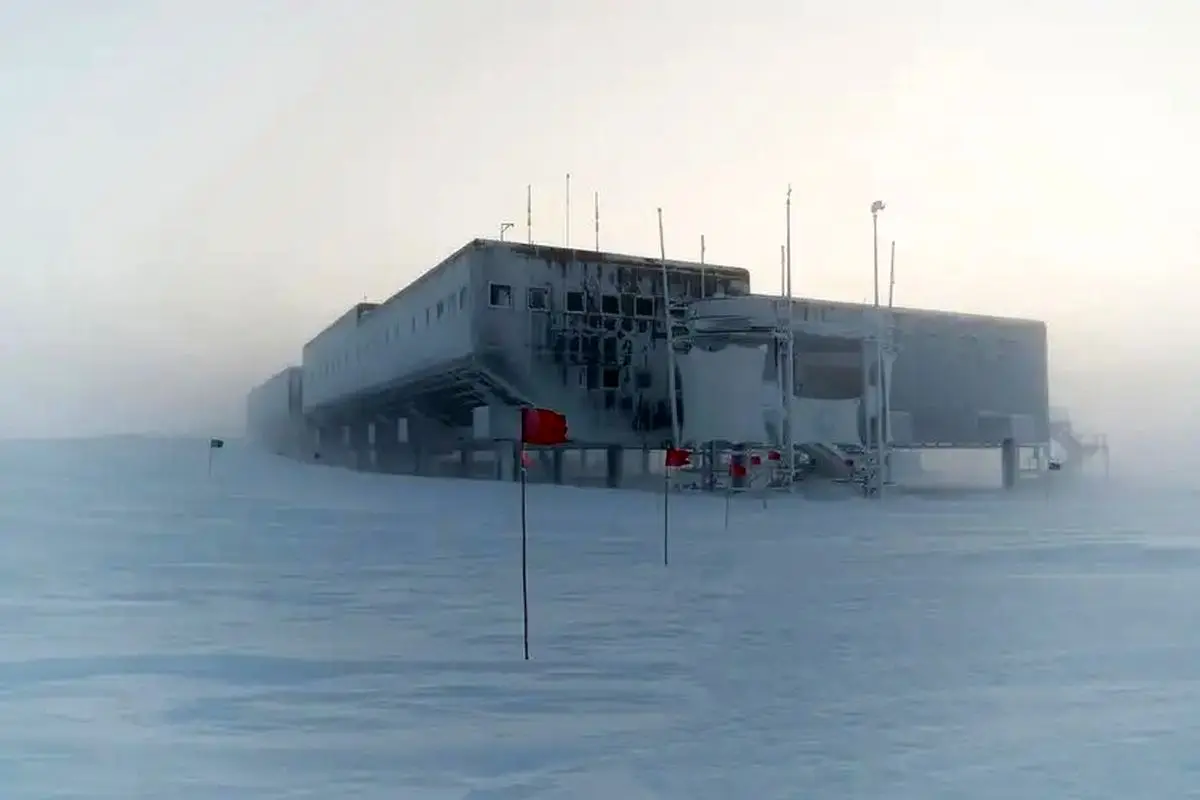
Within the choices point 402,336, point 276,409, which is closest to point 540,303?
point 402,336

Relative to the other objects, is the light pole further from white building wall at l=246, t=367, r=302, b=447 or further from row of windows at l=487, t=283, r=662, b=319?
white building wall at l=246, t=367, r=302, b=447

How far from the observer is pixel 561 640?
10.5m

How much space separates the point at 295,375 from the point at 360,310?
34806 mm

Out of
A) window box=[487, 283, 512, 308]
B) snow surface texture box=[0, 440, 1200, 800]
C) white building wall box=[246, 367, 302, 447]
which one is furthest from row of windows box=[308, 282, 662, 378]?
white building wall box=[246, 367, 302, 447]

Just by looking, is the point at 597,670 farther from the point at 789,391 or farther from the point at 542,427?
the point at 789,391

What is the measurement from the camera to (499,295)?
134ft

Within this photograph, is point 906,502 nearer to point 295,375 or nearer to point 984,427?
point 984,427

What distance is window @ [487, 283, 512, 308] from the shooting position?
40.8 metres

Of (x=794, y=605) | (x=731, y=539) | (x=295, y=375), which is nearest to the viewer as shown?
(x=794, y=605)

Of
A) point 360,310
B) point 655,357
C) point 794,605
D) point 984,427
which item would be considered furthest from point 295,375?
point 794,605

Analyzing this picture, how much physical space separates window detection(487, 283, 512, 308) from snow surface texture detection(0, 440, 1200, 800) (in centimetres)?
2152

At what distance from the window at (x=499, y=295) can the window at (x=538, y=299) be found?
3.05 feet

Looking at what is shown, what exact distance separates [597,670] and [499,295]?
3267 centimetres

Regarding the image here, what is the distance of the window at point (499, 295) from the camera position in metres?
40.8
